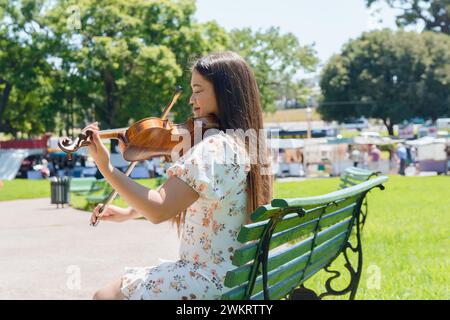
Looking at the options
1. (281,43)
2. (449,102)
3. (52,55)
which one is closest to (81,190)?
(52,55)

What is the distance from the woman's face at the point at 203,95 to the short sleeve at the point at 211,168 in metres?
0.21

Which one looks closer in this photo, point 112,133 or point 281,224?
point 281,224

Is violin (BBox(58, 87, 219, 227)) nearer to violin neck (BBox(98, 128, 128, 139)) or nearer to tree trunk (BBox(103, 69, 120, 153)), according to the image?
violin neck (BBox(98, 128, 128, 139))

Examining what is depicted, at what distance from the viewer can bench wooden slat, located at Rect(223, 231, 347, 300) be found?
116 inches

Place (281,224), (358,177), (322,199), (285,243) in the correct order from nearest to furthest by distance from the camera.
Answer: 1. (281,224)
2. (322,199)
3. (285,243)
4. (358,177)

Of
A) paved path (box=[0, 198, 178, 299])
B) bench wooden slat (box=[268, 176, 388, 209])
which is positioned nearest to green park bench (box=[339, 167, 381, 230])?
paved path (box=[0, 198, 178, 299])

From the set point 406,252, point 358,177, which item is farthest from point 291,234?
point 358,177

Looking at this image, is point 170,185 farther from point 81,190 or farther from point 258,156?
A: point 81,190

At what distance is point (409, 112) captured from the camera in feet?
195

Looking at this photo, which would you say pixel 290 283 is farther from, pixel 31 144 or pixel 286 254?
pixel 31 144

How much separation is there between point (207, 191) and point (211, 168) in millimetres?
87

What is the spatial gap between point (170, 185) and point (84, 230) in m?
9.43

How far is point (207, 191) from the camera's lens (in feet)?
9.68

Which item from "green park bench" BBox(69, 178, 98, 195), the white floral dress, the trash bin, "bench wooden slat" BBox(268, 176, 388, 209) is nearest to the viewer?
"bench wooden slat" BBox(268, 176, 388, 209)
